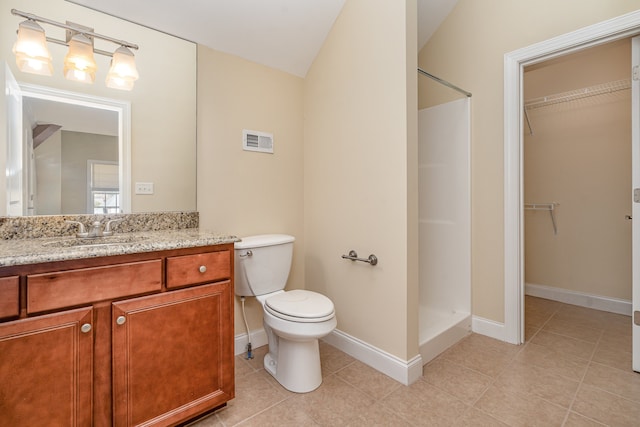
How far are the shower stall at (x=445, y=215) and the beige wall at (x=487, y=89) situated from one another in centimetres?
7

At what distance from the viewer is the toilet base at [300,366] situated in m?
1.65

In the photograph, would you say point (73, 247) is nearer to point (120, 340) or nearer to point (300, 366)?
point (120, 340)

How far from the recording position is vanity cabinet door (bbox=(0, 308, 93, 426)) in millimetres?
962

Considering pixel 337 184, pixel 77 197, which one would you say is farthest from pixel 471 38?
pixel 77 197

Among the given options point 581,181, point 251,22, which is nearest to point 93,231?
point 251,22

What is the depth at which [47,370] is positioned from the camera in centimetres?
102

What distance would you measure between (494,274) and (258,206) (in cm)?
183

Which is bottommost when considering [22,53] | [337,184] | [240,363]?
[240,363]

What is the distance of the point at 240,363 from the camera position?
195cm

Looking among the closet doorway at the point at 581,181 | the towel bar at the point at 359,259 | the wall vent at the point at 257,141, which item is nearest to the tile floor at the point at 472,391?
the closet doorway at the point at 581,181

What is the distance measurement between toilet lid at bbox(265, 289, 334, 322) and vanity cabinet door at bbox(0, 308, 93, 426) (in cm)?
81

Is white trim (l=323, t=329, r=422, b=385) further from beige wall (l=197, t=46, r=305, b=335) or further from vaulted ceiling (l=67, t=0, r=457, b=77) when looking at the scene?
vaulted ceiling (l=67, t=0, r=457, b=77)

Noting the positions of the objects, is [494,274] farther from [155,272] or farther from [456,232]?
[155,272]

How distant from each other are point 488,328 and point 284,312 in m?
1.66
